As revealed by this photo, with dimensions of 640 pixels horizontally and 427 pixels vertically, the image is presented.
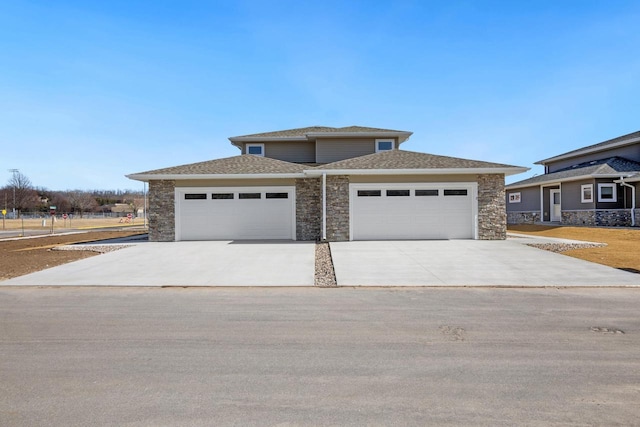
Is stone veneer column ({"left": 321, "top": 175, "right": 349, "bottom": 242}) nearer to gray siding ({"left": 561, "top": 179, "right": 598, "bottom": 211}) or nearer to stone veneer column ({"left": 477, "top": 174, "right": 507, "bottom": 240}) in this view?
stone veneer column ({"left": 477, "top": 174, "right": 507, "bottom": 240})

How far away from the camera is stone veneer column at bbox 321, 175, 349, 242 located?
1600 centimetres

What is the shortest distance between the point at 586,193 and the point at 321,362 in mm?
26141

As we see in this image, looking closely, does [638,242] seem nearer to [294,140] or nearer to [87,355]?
[294,140]

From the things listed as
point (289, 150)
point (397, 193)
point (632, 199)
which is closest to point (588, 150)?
point (632, 199)

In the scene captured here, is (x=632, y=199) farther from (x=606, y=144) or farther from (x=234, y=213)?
(x=234, y=213)

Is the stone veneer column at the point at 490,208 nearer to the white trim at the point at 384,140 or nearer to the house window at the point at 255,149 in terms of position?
the white trim at the point at 384,140

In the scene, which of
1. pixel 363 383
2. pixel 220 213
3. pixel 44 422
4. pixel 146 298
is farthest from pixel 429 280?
pixel 220 213

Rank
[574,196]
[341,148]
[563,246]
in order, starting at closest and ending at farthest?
1. [563,246]
2. [341,148]
3. [574,196]

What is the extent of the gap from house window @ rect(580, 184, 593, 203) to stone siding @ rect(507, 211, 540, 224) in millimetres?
4928

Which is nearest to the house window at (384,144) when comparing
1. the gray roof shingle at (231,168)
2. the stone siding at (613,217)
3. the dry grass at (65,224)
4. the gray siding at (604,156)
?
the gray roof shingle at (231,168)

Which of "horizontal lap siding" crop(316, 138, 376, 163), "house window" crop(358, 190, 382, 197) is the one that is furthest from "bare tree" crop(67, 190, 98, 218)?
"house window" crop(358, 190, 382, 197)

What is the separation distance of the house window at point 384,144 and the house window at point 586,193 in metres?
13.0

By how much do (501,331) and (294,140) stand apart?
19300mm

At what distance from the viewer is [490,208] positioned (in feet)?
52.5
